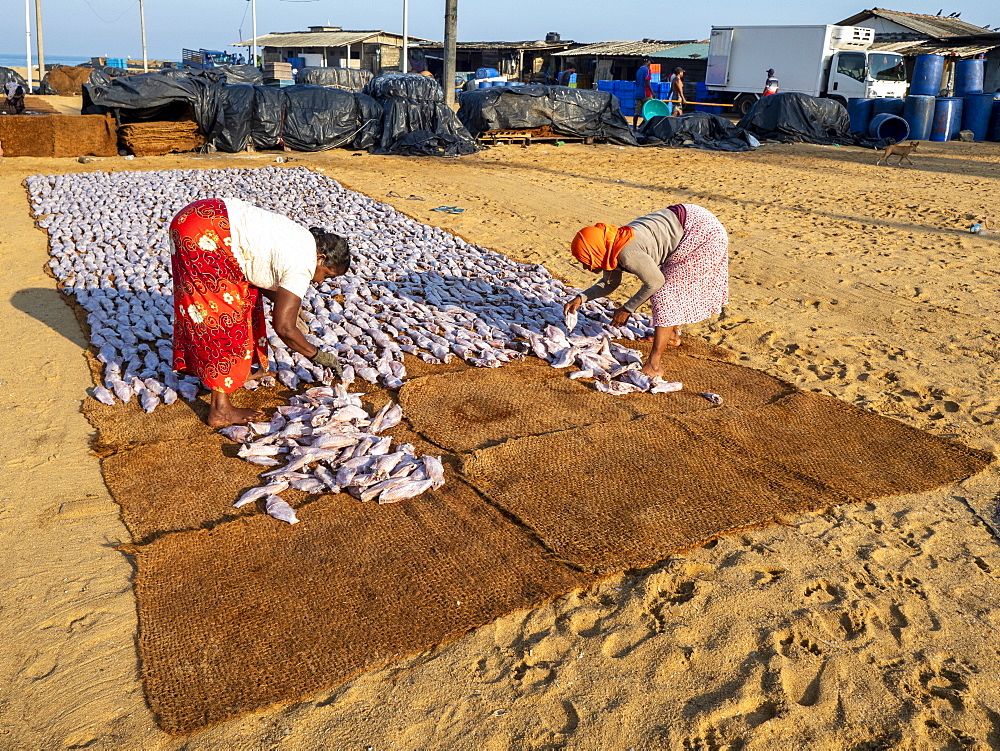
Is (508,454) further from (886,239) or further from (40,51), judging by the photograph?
(40,51)

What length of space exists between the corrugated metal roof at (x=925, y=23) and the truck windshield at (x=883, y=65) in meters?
6.66

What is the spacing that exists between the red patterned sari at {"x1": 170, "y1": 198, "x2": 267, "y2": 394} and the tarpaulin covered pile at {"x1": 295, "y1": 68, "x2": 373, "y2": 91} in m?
25.0

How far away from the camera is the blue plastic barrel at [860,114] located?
1683 centimetres

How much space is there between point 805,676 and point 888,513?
3.55 ft

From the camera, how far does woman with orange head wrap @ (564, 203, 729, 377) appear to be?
4.01m

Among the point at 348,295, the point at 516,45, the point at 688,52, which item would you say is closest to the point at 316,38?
the point at 516,45

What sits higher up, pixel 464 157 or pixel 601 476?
pixel 464 157

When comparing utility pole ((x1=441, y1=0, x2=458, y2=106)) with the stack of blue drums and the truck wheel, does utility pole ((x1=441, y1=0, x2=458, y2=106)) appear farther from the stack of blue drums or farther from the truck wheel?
the stack of blue drums

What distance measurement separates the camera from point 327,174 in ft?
36.6

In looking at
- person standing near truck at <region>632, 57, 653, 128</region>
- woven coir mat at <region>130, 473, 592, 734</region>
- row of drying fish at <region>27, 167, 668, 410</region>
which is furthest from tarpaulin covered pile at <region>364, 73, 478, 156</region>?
woven coir mat at <region>130, 473, 592, 734</region>

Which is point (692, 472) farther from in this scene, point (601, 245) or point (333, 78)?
point (333, 78)

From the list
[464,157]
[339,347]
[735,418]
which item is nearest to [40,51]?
[464,157]

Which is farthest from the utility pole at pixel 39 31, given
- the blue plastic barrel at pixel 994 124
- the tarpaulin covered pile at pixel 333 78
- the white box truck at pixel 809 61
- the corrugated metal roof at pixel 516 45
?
the blue plastic barrel at pixel 994 124

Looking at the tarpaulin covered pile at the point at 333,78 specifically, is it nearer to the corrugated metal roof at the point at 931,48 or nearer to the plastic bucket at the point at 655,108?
the plastic bucket at the point at 655,108
